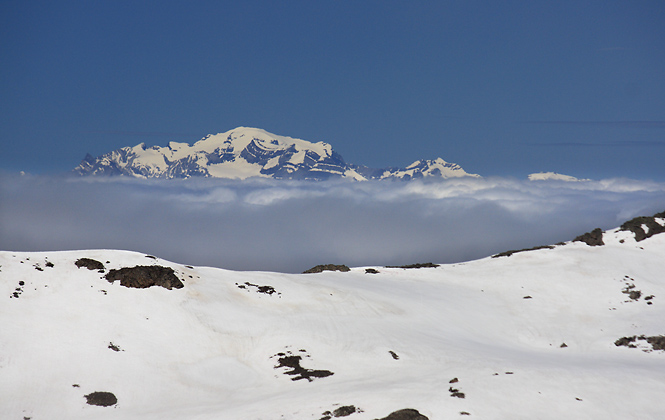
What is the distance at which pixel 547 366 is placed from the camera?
193 ft

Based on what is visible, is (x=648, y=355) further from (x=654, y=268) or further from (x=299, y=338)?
(x=654, y=268)

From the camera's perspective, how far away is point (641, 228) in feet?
427

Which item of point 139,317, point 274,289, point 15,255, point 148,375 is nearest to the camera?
point 148,375

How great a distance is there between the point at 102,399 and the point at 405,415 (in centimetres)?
2557

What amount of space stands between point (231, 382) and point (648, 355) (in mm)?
48277

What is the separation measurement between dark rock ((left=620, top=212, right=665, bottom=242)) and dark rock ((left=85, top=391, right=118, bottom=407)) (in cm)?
11372

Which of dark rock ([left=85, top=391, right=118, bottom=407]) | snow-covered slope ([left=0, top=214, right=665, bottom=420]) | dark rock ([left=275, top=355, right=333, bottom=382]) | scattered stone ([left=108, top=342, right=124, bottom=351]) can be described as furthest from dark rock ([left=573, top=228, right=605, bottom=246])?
dark rock ([left=85, top=391, right=118, bottom=407])

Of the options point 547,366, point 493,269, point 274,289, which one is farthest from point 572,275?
point 274,289

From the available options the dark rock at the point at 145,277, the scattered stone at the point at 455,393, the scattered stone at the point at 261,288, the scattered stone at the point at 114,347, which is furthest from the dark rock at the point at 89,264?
the scattered stone at the point at 455,393

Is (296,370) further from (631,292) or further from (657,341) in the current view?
(631,292)

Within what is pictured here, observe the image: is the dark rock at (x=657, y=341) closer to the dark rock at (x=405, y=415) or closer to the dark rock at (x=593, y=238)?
the dark rock at (x=405, y=415)

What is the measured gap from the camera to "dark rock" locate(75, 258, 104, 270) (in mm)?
67875

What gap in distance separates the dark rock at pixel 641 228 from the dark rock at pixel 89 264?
108987 millimetres

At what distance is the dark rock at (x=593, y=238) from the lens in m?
126
